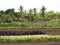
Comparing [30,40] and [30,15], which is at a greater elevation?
[30,15]

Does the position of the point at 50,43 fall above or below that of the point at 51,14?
below

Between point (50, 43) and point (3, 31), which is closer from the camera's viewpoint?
point (50, 43)

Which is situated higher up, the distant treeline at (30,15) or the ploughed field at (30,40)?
the distant treeline at (30,15)

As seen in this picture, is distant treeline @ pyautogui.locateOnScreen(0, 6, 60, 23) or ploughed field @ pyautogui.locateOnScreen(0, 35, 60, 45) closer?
ploughed field @ pyautogui.locateOnScreen(0, 35, 60, 45)

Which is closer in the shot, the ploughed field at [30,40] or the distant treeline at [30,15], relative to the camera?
the ploughed field at [30,40]

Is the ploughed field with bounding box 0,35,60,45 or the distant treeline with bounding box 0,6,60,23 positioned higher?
the distant treeline with bounding box 0,6,60,23

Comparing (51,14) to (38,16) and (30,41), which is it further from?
(30,41)

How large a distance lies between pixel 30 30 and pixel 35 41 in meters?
2.67

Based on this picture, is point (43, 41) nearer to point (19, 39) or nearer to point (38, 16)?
point (19, 39)

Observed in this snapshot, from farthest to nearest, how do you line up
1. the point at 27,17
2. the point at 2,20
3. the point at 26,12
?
the point at 26,12, the point at 27,17, the point at 2,20

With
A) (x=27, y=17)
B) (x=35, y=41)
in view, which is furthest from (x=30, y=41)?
(x=27, y=17)

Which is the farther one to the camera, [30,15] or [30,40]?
[30,15]

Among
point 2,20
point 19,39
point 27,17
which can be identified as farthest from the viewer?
point 27,17

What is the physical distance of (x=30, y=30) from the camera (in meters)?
12.4
